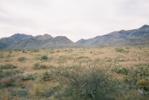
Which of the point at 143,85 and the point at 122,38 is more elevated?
the point at 122,38

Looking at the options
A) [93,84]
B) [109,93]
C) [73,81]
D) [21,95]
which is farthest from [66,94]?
[21,95]

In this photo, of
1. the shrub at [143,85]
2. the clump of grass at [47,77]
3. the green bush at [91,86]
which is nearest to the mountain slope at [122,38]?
the clump of grass at [47,77]

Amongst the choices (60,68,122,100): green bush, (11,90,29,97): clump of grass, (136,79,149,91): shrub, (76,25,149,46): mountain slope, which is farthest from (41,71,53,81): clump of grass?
(76,25,149,46): mountain slope

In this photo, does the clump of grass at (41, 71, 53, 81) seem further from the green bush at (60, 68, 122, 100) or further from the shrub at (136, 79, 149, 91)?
the shrub at (136, 79, 149, 91)

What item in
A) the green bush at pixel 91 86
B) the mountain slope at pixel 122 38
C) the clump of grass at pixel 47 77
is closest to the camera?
the green bush at pixel 91 86

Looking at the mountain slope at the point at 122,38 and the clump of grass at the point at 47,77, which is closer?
the clump of grass at the point at 47,77

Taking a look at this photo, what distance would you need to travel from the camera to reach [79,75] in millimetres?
6812

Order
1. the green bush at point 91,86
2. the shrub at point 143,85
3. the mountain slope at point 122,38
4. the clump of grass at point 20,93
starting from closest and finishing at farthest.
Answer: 1. the green bush at point 91,86
2. the clump of grass at point 20,93
3. the shrub at point 143,85
4. the mountain slope at point 122,38

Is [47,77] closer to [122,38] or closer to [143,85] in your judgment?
[143,85]

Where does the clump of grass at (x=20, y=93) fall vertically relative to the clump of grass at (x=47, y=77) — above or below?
below

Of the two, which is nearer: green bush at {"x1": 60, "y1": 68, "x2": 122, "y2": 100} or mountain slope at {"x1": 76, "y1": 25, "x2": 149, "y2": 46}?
green bush at {"x1": 60, "y1": 68, "x2": 122, "y2": 100}

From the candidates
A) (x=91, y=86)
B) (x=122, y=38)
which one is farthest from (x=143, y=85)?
(x=122, y=38)

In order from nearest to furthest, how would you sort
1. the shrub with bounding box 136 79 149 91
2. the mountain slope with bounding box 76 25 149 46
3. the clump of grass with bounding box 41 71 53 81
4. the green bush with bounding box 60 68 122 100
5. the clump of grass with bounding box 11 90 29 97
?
1. the green bush with bounding box 60 68 122 100
2. the clump of grass with bounding box 11 90 29 97
3. the shrub with bounding box 136 79 149 91
4. the clump of grass with bounding box 41 71 53 81
5. the mountain slope with bounding box 76 25 149 46

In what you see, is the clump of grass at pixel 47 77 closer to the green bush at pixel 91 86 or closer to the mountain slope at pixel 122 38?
the green bush at pixel 91 86
